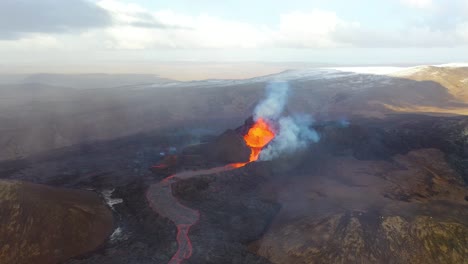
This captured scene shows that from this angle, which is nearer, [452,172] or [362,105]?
[452,172]

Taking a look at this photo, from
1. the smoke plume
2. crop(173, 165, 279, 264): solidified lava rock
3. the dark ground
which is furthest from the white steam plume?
crop(173, 165, 279, 264): solidified lava rock

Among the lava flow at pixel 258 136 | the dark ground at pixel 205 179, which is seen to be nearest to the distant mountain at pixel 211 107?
the dark ground at pixel 205 179

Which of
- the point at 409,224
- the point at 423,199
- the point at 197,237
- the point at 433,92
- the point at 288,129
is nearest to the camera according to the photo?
the point at 409,224

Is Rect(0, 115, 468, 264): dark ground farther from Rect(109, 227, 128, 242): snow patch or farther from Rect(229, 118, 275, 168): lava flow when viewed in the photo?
Rect(229, 118, 275, 168): lava flow

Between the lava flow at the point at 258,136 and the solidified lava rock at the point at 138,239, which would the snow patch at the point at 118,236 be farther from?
the lava flow at the point at 258,136

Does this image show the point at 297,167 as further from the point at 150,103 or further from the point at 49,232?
the point at 150,103

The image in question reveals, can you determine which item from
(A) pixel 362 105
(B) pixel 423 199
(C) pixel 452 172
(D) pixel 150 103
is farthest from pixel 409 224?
(D) pixel 150 103

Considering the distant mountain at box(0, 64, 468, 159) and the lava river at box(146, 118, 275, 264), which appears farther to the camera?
the distant mountain at box(0, 64, 468, 159)
